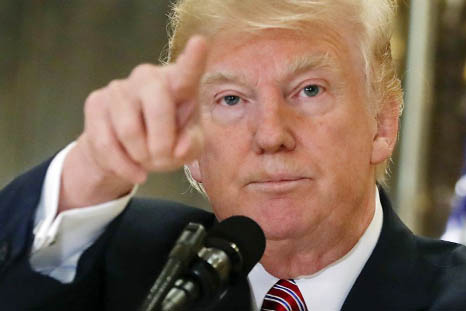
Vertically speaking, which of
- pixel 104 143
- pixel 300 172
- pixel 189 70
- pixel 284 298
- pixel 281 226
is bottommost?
pixel 284 298

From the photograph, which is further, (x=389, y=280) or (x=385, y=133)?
(x=385, y=133)

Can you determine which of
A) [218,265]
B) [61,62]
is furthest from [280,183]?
[61,62]

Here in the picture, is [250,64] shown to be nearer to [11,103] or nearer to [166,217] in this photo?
[166,217]

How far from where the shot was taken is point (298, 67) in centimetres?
153

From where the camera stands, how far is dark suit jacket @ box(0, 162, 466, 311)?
140 cm

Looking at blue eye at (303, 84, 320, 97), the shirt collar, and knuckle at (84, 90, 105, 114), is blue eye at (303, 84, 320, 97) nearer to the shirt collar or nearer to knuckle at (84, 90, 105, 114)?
the shirt collar

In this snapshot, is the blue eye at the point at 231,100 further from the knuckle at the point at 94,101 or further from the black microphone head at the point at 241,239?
the knuckle at the point at 94,101

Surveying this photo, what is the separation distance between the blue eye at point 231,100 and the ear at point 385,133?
0.29 m

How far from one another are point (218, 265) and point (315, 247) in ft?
2.09

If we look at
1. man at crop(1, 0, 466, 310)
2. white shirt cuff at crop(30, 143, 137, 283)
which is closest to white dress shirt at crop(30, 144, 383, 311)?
white shirt cuff at crop(30, 143, 137, 283)

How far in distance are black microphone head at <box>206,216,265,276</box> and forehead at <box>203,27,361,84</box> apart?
0.49 meters

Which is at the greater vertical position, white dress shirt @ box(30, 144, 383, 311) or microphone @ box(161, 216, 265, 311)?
microphone @ box(161, 216, 265, 311)

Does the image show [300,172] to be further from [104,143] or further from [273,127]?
[104,143]

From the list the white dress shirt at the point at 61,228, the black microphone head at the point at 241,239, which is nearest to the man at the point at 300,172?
the white dress shirt at the point at 61,228
